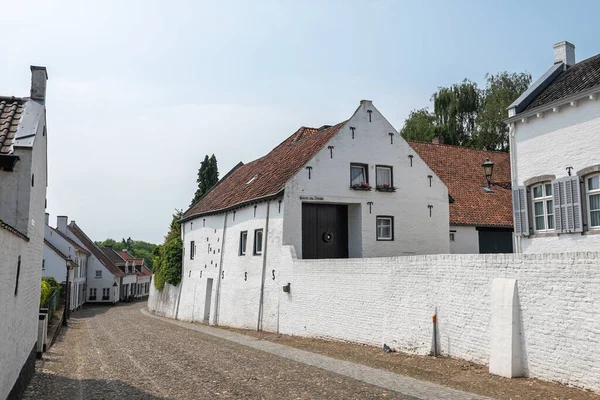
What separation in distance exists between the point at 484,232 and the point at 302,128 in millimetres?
10306

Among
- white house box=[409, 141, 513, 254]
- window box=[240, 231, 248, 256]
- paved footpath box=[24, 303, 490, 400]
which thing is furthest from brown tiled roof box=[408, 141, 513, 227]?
paved footpath box=[24, 303, 490, 400]

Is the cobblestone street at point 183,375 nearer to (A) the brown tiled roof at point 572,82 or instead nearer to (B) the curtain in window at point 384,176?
(B) the curtain in window at point 384,176

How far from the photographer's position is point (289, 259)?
19.9 meters

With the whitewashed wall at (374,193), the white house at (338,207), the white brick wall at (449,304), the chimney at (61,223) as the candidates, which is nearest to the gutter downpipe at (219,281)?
the white house at (338,207)

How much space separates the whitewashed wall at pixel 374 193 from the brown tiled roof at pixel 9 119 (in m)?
10.1

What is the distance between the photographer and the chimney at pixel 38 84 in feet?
42.8

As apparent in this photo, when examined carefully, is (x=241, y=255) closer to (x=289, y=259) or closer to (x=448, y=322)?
(x=289, y=259)

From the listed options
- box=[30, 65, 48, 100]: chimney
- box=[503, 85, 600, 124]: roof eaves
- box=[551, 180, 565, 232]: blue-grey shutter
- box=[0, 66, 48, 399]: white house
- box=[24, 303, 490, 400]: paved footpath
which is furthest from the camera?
box=[551, 180, 565, 232]: blue-grey shutter

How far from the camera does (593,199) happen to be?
14.8 m

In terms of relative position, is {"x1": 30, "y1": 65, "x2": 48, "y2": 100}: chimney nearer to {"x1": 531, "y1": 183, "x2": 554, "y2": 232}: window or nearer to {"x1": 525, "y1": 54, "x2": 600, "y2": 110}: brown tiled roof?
{"x1": 525, "y1": 54, "x2": 600, "y2": 110}: brown tiled roof

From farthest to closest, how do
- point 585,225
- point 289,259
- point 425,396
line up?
point 289,259 → point 585,225 → point 425,396

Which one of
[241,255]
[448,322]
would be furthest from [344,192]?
[448,322]

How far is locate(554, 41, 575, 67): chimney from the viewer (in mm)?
19105

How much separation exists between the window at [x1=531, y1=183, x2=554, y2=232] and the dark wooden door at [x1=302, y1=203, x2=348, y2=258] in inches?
306
